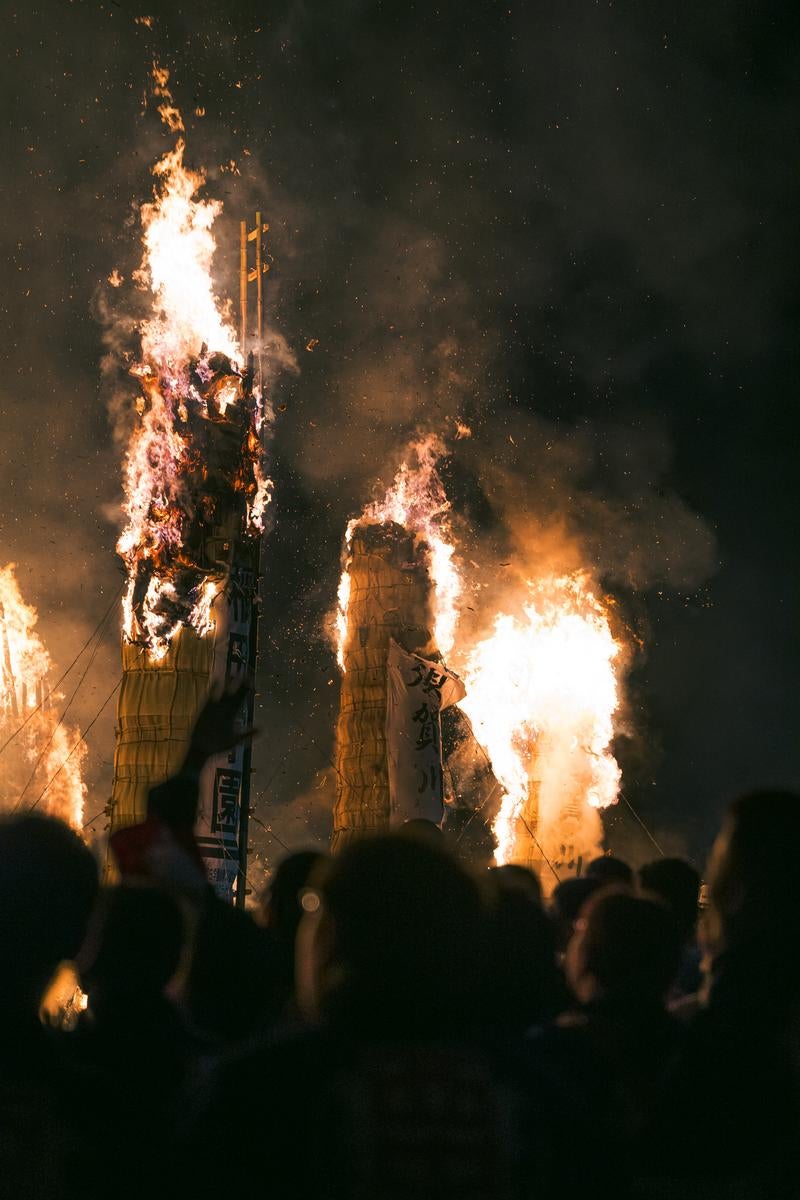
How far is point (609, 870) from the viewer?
6.43m

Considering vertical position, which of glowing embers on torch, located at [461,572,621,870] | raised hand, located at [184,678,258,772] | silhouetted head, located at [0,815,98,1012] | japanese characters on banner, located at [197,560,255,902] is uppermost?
glowing embers on torch, located at [461,572,621,870]

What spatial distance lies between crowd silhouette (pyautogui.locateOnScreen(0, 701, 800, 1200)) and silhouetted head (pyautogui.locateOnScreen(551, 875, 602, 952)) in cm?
223

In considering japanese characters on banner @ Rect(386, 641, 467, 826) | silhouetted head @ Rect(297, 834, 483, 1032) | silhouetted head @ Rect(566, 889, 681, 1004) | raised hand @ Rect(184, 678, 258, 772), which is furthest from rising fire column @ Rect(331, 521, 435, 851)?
silhouetted head @ Rect(297, 834, 483, 1032)

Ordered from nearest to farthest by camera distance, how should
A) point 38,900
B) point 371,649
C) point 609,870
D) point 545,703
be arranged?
point 38,900
point 609,870
point 371,649
point 545,703

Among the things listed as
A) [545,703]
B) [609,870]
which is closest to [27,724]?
[545,703]

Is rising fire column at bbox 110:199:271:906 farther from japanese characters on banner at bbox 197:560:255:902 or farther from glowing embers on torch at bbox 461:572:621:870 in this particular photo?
glowing embers on torch at bbox 461:572:621:870

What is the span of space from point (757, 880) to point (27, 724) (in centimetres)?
3044

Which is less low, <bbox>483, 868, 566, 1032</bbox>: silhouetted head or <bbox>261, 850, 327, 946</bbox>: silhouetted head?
<bbox>261, 850, 327, 946</bbox>: silhouetted head

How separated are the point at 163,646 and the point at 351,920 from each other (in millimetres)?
14783

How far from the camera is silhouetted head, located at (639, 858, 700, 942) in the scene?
230 inches

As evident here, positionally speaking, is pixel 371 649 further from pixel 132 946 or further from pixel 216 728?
pixel 132 946

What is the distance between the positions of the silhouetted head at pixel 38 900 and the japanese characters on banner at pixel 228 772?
12027mm

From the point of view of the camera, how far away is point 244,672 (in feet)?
56.6

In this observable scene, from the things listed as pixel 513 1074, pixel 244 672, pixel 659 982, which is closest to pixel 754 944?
pixel 659 982
